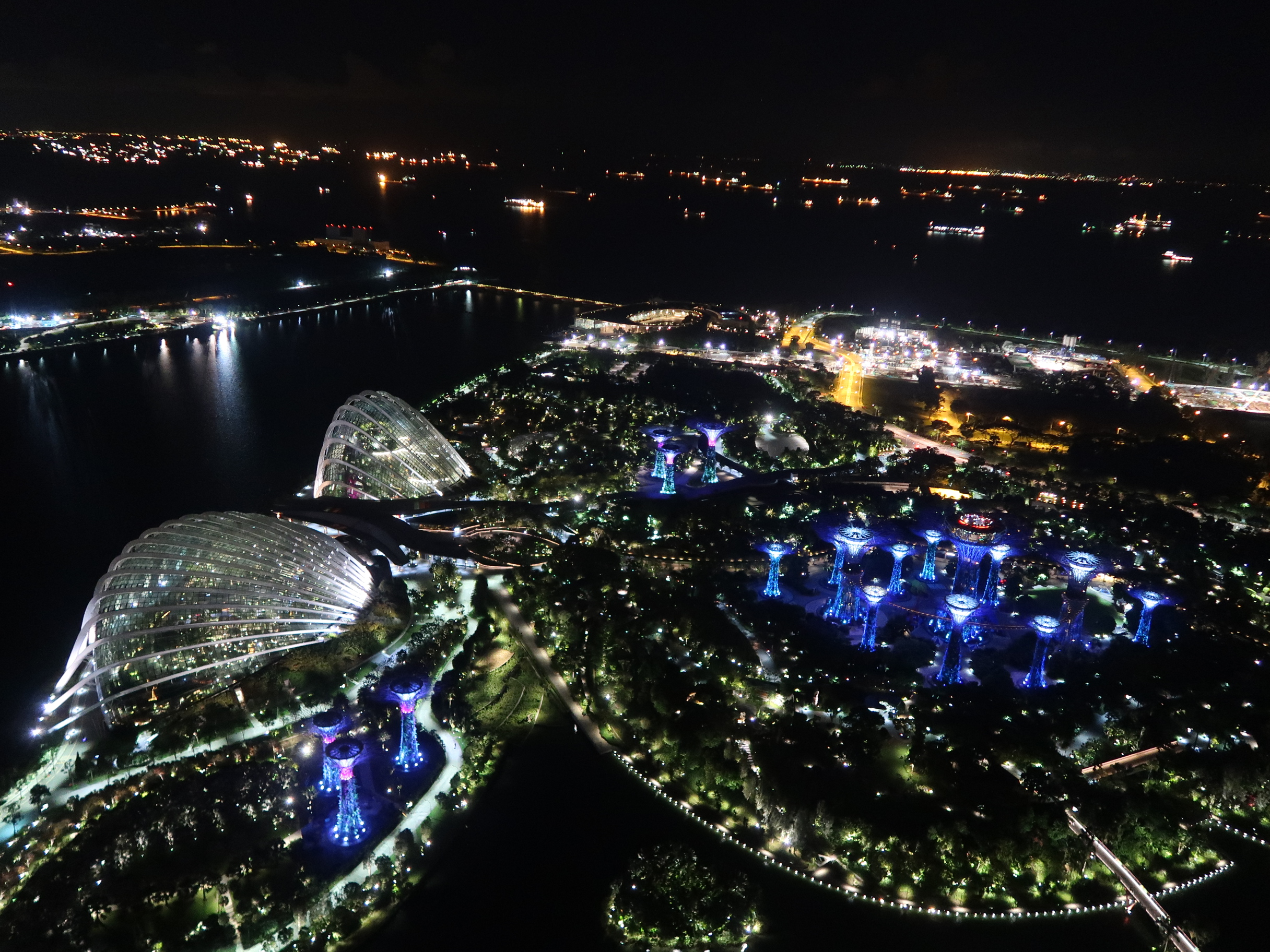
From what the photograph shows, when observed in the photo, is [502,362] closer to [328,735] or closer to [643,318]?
[643,318]

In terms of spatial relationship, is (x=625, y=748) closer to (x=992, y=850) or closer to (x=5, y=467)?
(x=992, y=850)

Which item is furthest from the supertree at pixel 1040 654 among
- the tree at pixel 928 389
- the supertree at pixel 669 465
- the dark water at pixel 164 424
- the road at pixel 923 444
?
the tree at pixel 928 389

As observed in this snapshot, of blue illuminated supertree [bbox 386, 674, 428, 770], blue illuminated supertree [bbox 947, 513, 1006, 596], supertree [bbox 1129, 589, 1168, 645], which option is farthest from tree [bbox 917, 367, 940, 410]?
blue illuminated supertree [bbox 386, 674, 428, 770]

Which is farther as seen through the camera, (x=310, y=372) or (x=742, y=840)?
(x=310, y=372)

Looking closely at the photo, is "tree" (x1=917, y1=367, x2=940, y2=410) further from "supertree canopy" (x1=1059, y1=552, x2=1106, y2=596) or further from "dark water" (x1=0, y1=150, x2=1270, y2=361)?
Answer: "dark water" (x1=0, y1=150, x2=1270, y2=361)

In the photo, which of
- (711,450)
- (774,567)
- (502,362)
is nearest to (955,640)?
(774,567)

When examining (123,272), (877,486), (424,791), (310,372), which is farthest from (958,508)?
(123,272)

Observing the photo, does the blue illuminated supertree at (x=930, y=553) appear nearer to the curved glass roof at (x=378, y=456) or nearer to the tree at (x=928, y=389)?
the curved glass roof at (x=378, y=456)
